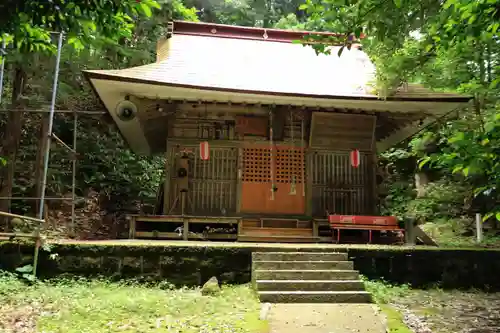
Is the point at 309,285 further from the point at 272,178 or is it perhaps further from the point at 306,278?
the point at 272,178

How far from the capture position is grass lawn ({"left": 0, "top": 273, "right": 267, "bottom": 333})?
4355mm

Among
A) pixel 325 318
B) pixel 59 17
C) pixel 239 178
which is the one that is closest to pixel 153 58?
pixel 239 178

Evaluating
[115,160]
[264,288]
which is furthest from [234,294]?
[115,160]

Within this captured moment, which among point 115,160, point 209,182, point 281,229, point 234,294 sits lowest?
point 234,294

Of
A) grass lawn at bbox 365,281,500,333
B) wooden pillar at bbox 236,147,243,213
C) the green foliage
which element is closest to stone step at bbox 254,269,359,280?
grass lawn at bbox 365,281,500,333

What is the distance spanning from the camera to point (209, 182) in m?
9.79

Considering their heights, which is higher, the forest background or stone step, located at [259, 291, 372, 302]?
the forest background

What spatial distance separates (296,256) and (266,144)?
4.01 meters

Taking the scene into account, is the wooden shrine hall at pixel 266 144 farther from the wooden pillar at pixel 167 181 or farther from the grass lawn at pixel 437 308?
the grass lawn at pixel 437 308

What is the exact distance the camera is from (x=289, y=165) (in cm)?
1004

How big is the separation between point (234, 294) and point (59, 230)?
6.56m

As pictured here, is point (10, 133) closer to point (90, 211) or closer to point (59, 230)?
point (59, 230)

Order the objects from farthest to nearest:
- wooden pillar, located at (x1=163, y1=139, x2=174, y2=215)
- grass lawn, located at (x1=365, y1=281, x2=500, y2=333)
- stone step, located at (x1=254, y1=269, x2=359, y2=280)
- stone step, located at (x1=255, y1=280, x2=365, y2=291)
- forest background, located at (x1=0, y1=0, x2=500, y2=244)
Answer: wooden pillar, located at (x1=163, y1=139, x2=174, y2=215)
stone step, located at (x1=254, y1=269, x2=359, y2=280)
stone step, located at (x1=255, y1=280, x2=365, y2=291)
grass lawn, located at (x1=365, y1=281, x2=500, y2=333)
forest background, located at (x1=0, y1=0, x2=500, y2=244)

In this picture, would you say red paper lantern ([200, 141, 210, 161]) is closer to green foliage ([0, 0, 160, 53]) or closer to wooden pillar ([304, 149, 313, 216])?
wooden pillar ([304, 149, 313, 216])
